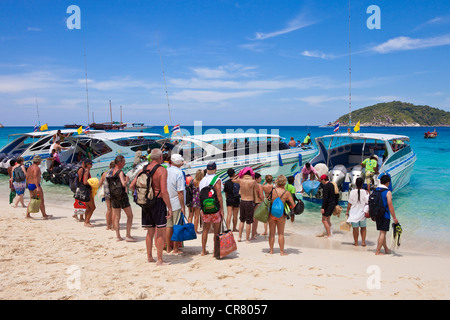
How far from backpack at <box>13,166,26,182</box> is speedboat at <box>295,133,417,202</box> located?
8555mm

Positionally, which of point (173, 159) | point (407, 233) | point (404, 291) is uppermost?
point (173, 159)

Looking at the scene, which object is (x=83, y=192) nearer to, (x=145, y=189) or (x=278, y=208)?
(x=145, y=189)

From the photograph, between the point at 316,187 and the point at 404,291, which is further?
the point at 316,187

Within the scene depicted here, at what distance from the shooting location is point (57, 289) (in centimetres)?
411

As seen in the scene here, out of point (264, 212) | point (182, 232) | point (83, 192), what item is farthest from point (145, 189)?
point (83, 192)

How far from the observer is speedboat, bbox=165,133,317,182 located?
11891mm

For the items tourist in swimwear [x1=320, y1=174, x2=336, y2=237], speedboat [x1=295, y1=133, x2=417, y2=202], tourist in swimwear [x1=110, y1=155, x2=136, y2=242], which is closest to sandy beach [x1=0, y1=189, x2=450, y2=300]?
tourist in swimwear [x1=110, y1=155, x2=136, y2=242]

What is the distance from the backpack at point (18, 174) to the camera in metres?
9.09

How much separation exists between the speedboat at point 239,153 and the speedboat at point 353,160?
1.73m

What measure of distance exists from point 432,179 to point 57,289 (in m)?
19.1
